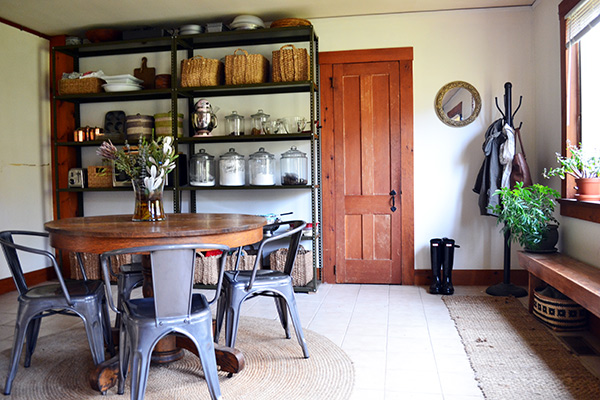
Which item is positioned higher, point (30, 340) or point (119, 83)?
point (119, 83)

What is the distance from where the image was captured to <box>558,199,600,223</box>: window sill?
10.8 feet

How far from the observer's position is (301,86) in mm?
4730

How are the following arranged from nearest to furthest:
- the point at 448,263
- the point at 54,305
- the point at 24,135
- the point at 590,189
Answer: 1. the point at 54,305
2. the point at 590,189
3. the point at 448,263
4. the point at 24,135

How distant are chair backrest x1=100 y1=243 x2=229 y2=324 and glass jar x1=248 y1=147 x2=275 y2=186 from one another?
8.46 ft

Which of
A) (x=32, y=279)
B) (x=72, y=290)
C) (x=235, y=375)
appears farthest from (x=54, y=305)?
(x=32, y=279)

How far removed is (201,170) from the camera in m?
4.79

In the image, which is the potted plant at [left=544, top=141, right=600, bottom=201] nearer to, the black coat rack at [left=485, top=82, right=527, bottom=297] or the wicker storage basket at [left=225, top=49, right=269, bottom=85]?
the black coat rack at [left=485, top=82, right=527, bottom=297]

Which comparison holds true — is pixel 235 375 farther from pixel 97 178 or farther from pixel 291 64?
pixel 97 178

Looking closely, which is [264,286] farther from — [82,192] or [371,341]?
[82,192]

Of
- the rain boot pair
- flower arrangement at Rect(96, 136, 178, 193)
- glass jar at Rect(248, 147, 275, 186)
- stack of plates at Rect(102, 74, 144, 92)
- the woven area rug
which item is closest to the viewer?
the woven area rug

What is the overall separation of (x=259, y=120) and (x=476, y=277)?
2650mm

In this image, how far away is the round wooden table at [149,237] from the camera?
2.25m

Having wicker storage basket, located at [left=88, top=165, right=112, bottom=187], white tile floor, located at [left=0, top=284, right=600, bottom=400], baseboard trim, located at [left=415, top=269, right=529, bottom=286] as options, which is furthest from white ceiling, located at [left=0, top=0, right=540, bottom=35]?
white tile floor, located at [left=0, top=284, right=600, bottom=400]

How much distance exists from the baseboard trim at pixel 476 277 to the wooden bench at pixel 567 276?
0.84 meters
